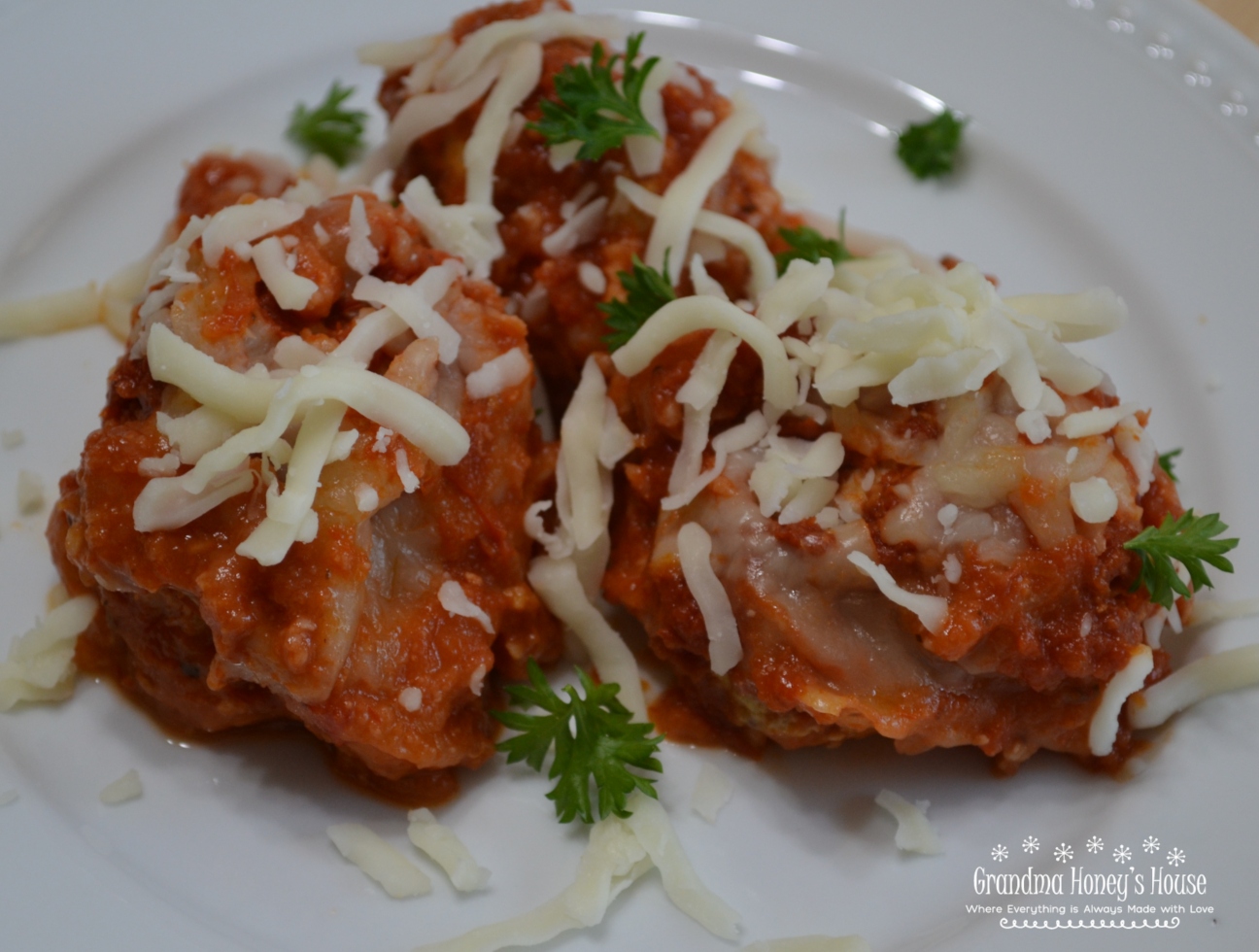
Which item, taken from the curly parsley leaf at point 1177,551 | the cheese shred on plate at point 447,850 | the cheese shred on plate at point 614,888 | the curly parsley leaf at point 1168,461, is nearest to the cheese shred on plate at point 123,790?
the cheese shred on plate at point 447,850

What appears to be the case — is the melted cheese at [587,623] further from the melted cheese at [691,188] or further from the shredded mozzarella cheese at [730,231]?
the shredded mozzarella cheese at [730,231]

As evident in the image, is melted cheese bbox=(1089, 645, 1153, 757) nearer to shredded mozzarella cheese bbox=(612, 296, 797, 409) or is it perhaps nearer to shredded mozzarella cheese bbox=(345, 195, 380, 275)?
shredded mozzarella cheese bbox=(612, 296, 797, 409)

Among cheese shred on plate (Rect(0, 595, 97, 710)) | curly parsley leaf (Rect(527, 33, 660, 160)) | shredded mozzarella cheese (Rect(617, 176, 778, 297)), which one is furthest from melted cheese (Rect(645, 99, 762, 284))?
cheese shred on plate (Rect(0, 595, 97, 710))

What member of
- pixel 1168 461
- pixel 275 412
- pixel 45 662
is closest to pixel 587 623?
pixel 275 412

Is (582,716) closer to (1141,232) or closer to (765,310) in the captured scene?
(765,310)

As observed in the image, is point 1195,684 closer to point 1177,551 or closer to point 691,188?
point 1177,551
